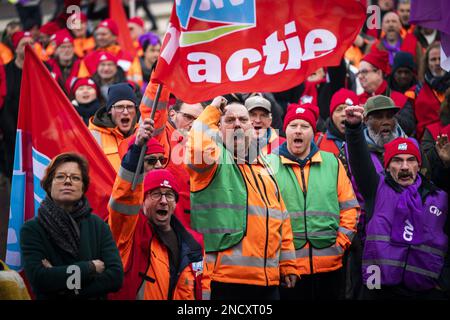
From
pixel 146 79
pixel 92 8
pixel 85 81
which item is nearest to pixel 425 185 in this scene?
pixel 85 81

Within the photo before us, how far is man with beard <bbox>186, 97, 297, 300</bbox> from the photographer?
8172 millimetres

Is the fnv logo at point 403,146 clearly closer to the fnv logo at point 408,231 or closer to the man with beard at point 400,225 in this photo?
the man with beard at point 400,225

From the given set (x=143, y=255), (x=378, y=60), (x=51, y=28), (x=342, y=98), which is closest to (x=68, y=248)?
(x=143, y=255)

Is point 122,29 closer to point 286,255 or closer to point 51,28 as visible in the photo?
point 51,28

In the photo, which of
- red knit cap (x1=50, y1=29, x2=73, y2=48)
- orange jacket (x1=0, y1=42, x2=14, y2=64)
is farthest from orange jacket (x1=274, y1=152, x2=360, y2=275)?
orange jacket (x1=0, y1=42, x2=14, y2=64)

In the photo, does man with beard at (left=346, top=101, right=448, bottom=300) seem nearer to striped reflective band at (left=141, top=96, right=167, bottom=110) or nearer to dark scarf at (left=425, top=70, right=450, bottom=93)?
striped reflective band at (left=141, top=96, right=167, bottom=110)

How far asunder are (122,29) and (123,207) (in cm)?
905

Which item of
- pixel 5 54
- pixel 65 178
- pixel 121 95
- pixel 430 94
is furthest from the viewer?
pixel 5 54

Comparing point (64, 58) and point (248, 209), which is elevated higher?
point (64, 58)

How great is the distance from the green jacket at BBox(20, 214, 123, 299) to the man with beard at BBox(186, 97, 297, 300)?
3.08 ft

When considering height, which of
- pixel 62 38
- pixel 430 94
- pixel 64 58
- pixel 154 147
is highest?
pixel 62 38

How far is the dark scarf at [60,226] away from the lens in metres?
7.30

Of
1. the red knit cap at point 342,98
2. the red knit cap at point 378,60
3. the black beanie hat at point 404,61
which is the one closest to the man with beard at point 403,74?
the black beanie hat at point 404,61

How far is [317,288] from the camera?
362 inches
